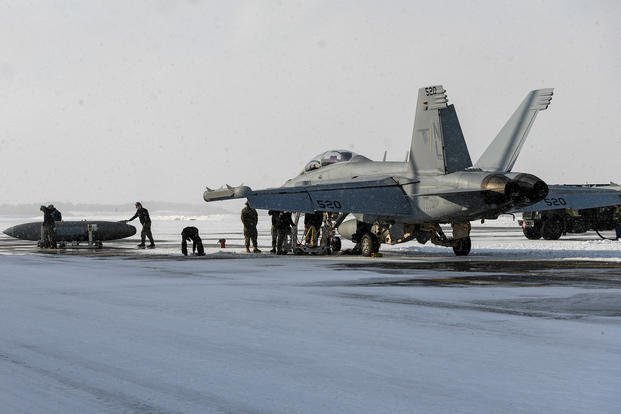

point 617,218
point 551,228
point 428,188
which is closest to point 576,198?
point 428,188

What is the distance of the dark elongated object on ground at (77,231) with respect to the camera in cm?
3506

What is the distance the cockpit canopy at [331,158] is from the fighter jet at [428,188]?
1.33 feet

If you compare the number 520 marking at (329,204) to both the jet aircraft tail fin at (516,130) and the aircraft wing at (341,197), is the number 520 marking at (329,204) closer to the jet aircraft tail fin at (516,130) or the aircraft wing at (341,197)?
the aircraft wing at (341,197)

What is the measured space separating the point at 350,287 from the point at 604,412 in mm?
9554

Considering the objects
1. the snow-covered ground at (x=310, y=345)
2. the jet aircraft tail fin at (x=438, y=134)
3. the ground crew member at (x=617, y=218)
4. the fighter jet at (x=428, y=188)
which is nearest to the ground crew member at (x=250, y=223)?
the fighter jet at (x=428, y=188)

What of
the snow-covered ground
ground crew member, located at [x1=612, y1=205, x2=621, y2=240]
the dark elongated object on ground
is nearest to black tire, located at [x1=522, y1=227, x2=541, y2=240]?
ground crew member, located at [x1=612, y1=205, x2=621, y2=240]

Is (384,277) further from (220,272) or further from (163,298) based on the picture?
(163,298)

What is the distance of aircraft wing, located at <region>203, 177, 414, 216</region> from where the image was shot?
A: 79.9ft

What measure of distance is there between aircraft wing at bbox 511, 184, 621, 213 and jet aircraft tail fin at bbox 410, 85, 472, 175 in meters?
4.41

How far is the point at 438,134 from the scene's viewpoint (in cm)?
2359

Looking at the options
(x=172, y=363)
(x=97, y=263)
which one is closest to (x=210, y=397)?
(x=172, y=363)

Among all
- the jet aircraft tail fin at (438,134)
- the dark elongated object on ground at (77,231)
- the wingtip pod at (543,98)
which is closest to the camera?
the jet aircraft tail fin at (438,134)

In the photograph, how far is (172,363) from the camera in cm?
705

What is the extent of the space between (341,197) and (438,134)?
3.39 meters
